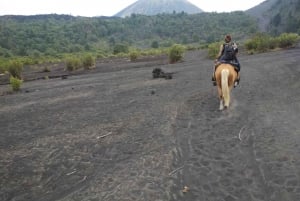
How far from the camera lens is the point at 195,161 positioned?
7.71 meters

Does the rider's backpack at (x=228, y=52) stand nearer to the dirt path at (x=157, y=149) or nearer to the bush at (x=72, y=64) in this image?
the dirt path at (x=157, y=149)

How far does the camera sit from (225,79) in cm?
1123

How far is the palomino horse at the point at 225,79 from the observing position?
11.3m

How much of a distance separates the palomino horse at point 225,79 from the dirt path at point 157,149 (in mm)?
358

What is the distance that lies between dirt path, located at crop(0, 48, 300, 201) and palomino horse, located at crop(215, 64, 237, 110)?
358mm

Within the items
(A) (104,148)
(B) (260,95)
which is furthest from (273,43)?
(A) (104,148)

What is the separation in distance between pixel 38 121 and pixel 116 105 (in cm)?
290

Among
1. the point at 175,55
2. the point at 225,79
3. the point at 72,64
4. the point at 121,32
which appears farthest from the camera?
the point at 121,32

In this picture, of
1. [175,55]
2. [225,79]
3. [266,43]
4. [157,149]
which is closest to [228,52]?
[225,79]

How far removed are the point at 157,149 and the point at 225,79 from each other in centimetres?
355

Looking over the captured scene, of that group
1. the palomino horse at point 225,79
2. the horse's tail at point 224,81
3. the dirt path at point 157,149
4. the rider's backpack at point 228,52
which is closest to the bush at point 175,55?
the dirt path at point 157,149

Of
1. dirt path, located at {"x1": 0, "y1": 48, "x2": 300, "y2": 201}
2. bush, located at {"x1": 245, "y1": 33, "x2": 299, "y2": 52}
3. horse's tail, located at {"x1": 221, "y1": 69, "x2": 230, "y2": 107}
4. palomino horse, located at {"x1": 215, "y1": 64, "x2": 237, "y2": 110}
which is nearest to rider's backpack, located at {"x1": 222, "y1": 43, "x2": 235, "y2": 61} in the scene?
palomino horse, located at {"x1": 215, "y1": 64, "x2": 237, "y2": 110}

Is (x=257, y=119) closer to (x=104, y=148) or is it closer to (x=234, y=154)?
(x=234, y=154)

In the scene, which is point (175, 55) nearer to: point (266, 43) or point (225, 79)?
point (266, 43)
